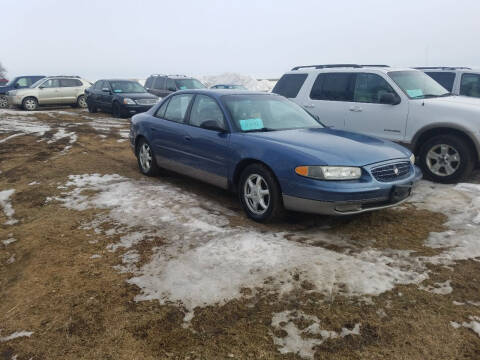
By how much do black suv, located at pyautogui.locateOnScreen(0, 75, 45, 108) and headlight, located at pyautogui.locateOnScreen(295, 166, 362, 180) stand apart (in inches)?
856

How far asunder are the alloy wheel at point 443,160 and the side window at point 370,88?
119 centimetres

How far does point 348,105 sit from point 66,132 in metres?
8.44

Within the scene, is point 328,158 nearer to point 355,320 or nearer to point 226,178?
point 226,178

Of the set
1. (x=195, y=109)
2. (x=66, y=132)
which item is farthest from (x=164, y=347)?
(x=66, y=132)

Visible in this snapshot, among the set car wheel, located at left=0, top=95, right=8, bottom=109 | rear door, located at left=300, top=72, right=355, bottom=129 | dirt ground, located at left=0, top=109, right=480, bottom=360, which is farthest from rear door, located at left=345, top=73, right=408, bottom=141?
car wheel, located at left=0, top=95, right=8, bottom=109

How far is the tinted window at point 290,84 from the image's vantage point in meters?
8.31

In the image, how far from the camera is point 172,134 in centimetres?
622

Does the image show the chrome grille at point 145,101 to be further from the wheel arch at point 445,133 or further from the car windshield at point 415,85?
the wheel arch at point 445,133

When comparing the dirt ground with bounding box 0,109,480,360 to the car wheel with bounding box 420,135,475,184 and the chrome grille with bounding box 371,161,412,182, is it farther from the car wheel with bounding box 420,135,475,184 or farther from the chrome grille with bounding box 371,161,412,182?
the car wheel with bounding box 420,135,475,184

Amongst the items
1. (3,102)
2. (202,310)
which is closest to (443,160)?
(202,310)

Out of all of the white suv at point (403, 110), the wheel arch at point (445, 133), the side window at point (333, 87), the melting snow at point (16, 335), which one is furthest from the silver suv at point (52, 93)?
the melting snow at point (16, 335)

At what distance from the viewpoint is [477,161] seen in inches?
254

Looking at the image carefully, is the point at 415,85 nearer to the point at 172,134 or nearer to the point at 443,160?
the point at 443,160

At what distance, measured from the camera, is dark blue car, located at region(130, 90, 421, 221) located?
14.3ft
